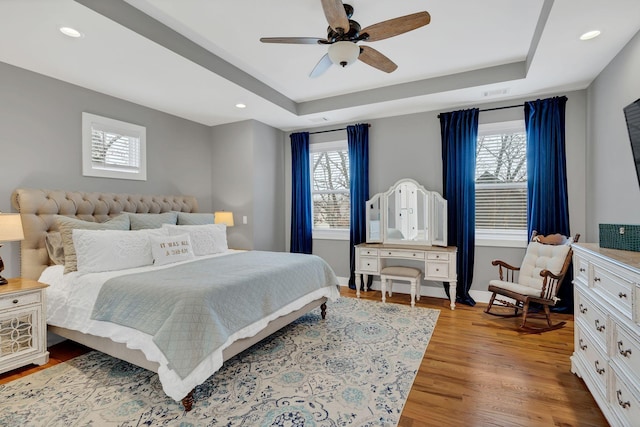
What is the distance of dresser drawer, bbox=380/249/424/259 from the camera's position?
13.6ft

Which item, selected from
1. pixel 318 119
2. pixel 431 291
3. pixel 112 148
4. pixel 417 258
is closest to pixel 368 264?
pixel 417 258

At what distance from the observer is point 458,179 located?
420 cm

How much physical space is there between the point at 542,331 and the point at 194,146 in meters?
5.06

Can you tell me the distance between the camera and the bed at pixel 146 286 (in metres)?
1.95

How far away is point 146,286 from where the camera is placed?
224cm

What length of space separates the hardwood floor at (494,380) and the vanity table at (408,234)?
0.84m

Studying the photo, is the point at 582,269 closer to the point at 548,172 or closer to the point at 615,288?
the point at 615,288

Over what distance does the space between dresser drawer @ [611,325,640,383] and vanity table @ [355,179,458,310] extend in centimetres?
226

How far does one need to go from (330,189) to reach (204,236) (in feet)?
7.74

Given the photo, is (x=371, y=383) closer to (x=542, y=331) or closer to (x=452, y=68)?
(x=542, y=331)

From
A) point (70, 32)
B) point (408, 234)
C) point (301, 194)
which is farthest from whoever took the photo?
point (301, 194)

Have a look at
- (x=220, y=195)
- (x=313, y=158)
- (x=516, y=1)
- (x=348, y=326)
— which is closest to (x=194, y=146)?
(x=220, y=195)

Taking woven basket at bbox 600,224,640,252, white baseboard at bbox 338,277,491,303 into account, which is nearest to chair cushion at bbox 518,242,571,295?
white baseboard at bbox 338,277,491,303

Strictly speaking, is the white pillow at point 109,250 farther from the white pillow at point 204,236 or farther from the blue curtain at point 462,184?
the blue curtain at point 462,184
